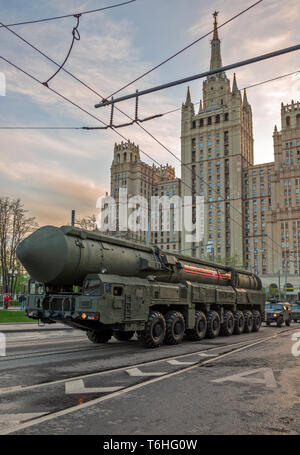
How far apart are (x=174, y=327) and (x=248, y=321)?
817 cm

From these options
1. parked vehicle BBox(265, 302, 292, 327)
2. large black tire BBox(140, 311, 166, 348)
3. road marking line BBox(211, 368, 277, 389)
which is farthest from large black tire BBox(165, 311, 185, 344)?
parked vehicle BBox(265, 302, 292, 327)

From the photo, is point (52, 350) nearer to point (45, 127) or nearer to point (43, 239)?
point (43, 239)

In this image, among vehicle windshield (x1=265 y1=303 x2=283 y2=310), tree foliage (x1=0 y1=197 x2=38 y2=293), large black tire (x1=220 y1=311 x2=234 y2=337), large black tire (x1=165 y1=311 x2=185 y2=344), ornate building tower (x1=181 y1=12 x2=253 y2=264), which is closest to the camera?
large black tire (x1=165 y1=311 x2=185 y2=344)

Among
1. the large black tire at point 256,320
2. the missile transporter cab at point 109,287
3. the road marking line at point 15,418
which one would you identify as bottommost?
the large black tire at point 256,320

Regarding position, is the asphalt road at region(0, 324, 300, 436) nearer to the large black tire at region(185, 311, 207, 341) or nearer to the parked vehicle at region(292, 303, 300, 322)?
the large black tire at region(185, 311, 207, 341)

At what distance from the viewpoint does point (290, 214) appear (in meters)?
110

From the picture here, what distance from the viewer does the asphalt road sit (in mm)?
4425

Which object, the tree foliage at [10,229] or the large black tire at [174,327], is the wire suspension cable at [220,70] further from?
the tree foliage at [10,229]

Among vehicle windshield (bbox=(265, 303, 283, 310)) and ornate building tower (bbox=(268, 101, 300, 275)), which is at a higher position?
ornate building tower (bbox=(268, 101, 300, 275))

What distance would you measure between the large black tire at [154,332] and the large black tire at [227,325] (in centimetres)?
558

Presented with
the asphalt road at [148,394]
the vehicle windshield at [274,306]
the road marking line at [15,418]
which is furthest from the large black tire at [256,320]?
the road marking line at [15,418]

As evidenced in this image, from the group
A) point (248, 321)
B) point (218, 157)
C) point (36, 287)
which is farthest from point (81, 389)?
point (218, 157)

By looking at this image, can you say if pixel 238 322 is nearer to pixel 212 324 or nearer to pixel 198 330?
pixel 212 324

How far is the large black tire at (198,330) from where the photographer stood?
49.0ft
